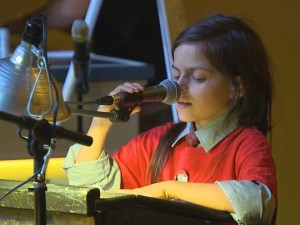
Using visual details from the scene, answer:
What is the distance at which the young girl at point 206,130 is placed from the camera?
1348mm

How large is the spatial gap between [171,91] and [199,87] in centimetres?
15

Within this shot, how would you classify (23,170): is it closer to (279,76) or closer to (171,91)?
(171,91)

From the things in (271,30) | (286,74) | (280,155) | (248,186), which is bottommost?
(280,155)

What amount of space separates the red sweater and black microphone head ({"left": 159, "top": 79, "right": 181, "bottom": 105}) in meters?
0.18

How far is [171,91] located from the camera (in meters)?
1.26

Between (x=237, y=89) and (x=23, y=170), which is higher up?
(x=237, y=89)

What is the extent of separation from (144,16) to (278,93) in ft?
2.52

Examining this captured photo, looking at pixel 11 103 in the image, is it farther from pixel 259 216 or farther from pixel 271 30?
pixel 271 30

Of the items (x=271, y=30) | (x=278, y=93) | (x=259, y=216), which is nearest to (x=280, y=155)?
(x=278, y=93)

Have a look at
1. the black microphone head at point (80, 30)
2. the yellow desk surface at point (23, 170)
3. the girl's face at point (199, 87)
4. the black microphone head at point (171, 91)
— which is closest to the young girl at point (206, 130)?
the girl's face at point (199, 87)

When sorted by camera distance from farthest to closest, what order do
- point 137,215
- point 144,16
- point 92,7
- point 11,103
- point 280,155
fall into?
point 144,16 → point 92,7 → point 280,155 → point 11,103 → point 137,215

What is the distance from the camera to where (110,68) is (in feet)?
8.68

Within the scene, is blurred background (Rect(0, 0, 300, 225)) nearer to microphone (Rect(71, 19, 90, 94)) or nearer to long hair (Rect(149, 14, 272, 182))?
microphone (Rect(71, 19, 90, 94))

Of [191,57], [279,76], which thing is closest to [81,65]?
[279,76]
